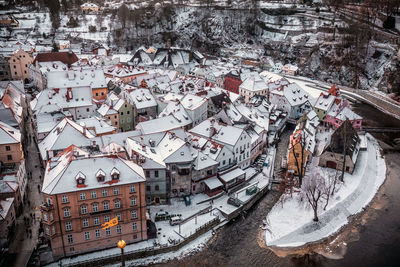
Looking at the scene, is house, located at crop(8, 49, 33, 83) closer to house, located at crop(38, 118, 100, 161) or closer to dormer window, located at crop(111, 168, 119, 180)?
house, located at crop(38, 118, 100, 161)

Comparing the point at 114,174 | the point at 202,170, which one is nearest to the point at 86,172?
the point at 114,174

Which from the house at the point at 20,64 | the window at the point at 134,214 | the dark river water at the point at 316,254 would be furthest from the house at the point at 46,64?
the dark river water at the point at 316,254

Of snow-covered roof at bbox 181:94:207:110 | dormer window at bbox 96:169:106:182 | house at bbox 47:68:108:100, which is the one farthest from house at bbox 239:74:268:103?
dormer window at bbox 96:169:106:182

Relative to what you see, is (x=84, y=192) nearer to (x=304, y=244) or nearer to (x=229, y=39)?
(x=304, y=244)

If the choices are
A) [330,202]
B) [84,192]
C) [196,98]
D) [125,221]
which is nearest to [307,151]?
[330,202]

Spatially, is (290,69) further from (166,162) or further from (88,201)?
(88,201)
